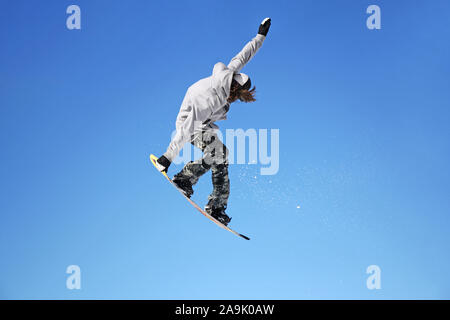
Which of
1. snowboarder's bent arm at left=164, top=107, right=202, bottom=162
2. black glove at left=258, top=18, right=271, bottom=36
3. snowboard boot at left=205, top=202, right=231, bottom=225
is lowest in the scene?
snowboard boot at left=205, top=202, right=231, bottom=225

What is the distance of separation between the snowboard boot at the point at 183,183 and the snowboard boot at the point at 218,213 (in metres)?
0.34

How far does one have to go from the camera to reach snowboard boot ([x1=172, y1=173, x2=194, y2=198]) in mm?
6441

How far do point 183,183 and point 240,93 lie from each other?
1574 mm

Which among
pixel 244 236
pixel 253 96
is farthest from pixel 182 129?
pixel 244 236

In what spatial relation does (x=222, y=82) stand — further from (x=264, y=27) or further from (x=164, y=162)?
(x=164, y=162)

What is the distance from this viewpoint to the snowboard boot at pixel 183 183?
21.1 feet

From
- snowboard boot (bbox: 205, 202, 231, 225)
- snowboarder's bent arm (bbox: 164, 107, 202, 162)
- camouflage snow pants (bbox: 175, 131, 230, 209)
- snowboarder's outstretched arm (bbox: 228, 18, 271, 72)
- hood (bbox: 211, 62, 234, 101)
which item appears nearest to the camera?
hood (bbox: 211, 62, 234, 101)

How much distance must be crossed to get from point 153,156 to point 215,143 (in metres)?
0.99

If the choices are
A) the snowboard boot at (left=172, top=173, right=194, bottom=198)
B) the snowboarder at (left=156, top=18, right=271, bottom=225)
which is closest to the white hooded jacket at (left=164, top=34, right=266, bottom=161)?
the snowboarder at (left=156, top=18, right=271, bottom=225)

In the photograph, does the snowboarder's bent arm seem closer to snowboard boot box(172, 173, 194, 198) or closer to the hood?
the hood

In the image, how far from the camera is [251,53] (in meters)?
6.07

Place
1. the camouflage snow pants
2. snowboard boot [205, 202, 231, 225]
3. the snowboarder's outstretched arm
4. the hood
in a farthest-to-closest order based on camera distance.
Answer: snowboard boot [205, 202, 231, 225] < the camouflage snow pants < the snowboarder's outstretched arm < the hood

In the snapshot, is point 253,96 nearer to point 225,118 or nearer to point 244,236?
point 225,118

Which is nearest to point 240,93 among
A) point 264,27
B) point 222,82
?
point 222,82
